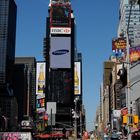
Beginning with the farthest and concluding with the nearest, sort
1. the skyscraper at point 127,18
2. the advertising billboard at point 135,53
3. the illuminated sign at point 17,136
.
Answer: the advertising billboard at point 135,53
the illuminated sign at point 17,136
the skyscraper at point 127,18

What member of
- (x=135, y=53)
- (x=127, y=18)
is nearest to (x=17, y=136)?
(x=127, y=18)

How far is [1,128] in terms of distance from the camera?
15725 cm

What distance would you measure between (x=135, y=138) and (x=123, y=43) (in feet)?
78.5

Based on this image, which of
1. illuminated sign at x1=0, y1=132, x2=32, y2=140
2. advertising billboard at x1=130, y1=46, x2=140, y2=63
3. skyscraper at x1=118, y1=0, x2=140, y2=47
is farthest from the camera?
advertising billboard at x1=130, y1=46, x2=140, y2=63

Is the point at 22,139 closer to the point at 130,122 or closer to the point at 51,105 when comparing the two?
the point at 51,105

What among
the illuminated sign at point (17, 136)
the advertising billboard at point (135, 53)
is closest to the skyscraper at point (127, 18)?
the advertising billboard at point (135, 53)

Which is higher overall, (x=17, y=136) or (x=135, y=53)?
(x=135, y=53)

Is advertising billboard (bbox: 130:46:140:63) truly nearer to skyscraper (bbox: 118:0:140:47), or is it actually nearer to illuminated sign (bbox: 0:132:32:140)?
skyscraper (bbox: 118:0:140:47)

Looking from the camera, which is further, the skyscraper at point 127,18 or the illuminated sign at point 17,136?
the illuminated sign at point 17,136

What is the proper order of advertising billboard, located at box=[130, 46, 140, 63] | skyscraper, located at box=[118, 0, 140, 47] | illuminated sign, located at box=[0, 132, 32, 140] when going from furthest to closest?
advertising billboard, located at box=[130, 46, 140, 63] < illuminated sign, located at box=[0, 132, 32, 140] < skyscraper, located at box=[118, 0, 140, 47]

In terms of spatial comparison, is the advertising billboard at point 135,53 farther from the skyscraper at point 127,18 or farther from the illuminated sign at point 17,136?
the illuminated sign at point 17,136

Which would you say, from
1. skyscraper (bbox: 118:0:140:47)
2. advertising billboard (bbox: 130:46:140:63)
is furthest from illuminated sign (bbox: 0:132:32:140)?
advertising billboard (bbox: 130:46:140:63)

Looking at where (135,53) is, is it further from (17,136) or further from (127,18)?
(127,18)

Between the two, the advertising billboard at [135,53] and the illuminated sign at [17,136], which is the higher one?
the advertising billboard at [135,53]
